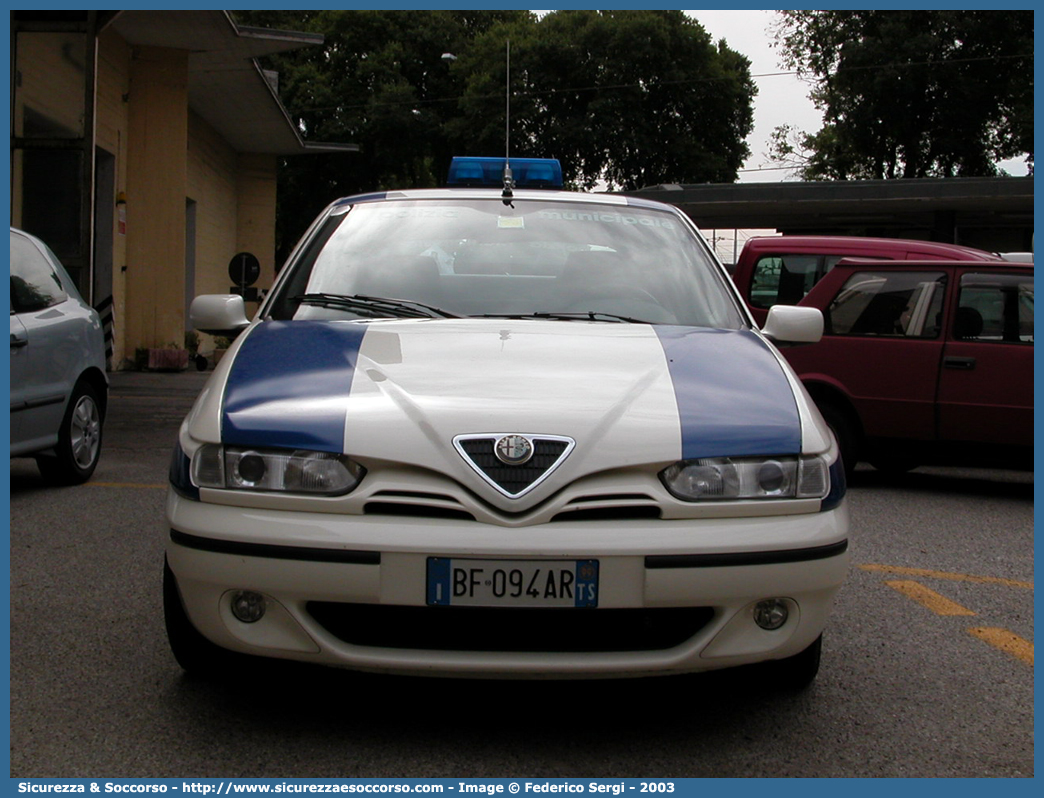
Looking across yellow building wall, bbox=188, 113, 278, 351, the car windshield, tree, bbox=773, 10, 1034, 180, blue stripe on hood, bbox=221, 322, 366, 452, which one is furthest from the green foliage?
blue stripe on hood, bbox=221, 322, 366, 452

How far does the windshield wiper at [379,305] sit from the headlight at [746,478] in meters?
1.25

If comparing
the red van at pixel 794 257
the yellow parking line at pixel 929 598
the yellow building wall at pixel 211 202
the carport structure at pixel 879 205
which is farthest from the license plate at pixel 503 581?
the carport structure at pixel 879 205

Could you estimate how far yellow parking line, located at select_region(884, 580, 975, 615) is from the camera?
4977mm

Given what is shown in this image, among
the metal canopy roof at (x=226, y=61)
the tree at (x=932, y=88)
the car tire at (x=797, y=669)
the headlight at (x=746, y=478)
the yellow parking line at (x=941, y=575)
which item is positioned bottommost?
the yellow parking line at (x=941, y=575)

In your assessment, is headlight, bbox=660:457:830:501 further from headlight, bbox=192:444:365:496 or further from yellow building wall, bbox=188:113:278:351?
yellow building wall, bbox=188:113:278:351

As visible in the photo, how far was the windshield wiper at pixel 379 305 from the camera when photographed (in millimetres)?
4184

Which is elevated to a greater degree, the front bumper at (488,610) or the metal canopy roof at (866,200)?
the metal canopy roof at (866,200)

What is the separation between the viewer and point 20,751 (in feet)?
10.5

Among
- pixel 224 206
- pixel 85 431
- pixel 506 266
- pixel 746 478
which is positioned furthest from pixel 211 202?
pixel 746 478

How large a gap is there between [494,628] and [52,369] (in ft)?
16.6

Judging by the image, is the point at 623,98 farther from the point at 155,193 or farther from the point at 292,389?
the point at 292,389

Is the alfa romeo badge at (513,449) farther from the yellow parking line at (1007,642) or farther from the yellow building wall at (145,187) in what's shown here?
the yellow building wall at (145,187)

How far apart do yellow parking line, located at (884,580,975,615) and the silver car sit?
4.62 meters
